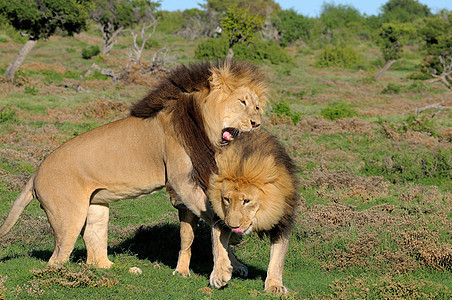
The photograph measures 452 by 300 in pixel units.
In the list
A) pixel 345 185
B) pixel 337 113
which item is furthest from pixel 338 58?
pixel 345 185

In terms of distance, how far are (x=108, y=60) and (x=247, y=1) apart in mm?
34722

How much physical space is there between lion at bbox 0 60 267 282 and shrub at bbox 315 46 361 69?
3929 centimetres

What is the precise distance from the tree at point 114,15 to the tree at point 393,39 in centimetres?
1766

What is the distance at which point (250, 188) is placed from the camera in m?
5.24

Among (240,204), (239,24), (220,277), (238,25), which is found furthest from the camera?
(239,24)

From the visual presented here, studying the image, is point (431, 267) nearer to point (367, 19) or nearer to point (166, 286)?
point (166, 286)

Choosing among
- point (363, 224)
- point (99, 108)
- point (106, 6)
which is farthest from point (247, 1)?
point (363, 224)

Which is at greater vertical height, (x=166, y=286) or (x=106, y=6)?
(x=106, y=6)

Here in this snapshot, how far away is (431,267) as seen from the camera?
277 inches

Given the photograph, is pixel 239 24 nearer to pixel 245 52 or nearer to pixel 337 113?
pixel 245 52

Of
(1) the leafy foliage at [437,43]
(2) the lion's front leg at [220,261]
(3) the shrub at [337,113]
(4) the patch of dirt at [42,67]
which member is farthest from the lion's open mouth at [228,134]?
(1) the leafy foliage at [437,43]

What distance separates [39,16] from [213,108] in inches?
879

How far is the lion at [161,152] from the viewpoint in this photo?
5.83 meters

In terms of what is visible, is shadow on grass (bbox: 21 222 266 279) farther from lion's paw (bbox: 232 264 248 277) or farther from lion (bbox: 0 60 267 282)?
lion (bbox: 0 60 267 282)
